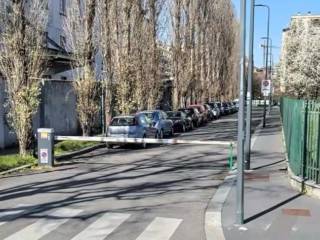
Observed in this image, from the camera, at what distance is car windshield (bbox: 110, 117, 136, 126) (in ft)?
82.0

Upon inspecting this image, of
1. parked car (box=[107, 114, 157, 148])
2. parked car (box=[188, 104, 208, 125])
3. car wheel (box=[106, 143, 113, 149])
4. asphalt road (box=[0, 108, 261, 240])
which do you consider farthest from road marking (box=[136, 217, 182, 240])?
parked car (box=[188, 104, 208, 125])

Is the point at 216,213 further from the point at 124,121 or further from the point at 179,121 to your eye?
the point at 179,121

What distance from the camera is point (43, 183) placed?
14.2 m

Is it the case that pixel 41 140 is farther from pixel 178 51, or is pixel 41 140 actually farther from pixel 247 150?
pixel 178 51

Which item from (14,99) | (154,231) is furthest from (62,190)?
(14,99)

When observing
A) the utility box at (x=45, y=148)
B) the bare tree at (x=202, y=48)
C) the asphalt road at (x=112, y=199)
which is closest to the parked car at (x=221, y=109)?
the bare tree at (x=202, y=48)

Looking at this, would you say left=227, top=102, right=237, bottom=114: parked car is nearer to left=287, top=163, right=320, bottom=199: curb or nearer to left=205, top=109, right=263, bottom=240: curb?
left=205, top=109, right=263, bottom=240: curb

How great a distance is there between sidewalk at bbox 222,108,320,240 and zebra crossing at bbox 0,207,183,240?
99 cm

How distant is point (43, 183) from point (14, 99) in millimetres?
5607

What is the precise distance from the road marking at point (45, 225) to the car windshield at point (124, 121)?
14316 millimetres

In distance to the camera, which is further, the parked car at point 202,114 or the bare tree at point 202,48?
the bare tree at point 202,48

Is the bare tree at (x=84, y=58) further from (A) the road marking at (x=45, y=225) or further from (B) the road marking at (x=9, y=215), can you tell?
(A) the road marking at (x=45, y=225)

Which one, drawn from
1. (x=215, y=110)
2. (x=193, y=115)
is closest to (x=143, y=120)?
(x=193, y=115)

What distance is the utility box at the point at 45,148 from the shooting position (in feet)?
57.1
